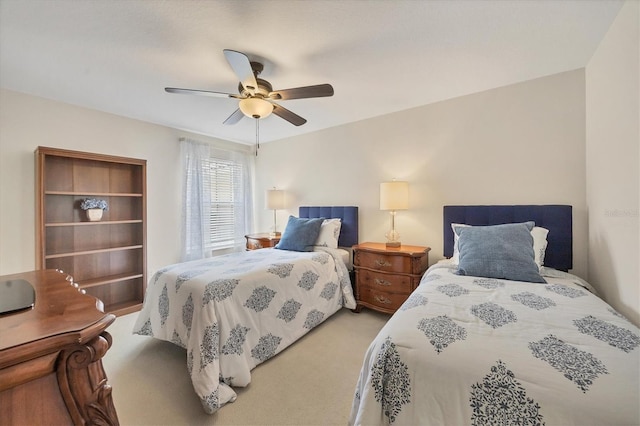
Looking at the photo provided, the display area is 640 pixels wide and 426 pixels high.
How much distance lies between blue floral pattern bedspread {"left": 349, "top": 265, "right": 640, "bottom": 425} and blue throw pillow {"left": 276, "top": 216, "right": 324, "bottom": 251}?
1.90m

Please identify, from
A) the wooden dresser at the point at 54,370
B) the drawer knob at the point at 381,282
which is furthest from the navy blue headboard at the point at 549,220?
the wooden dresser at the point at 54,370

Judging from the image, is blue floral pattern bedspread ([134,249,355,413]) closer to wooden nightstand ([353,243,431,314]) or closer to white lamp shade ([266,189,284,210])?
wooden nightstand ([353,243,431,314])

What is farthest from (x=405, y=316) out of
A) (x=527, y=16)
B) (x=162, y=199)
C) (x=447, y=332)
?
(x=162, y=199)

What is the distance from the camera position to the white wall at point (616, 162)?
4.52 ft

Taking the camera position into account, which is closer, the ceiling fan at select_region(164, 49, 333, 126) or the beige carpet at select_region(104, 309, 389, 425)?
the beige carpet at select_region(104, 309, 389, 425)

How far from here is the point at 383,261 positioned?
279 cm

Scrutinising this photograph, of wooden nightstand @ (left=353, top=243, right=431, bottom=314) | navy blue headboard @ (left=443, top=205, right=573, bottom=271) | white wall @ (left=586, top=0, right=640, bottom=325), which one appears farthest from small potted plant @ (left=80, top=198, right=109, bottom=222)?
white wall @ (left=586, top=0, right=640, bottom=325)

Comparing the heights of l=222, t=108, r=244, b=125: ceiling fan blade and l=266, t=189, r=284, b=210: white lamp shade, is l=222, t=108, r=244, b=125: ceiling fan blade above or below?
above

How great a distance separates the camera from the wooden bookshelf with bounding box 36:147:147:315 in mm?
2631

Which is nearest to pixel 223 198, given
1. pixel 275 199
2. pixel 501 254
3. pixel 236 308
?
pixel 275 199

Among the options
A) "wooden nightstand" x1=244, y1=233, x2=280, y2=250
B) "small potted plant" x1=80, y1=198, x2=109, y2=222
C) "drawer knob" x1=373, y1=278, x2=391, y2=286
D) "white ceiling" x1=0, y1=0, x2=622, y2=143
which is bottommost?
"drawer knob" x1=373, y1=278, x2=391, y2=286

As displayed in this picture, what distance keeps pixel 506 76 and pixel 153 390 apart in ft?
12.5

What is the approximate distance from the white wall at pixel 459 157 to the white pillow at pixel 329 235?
41 centimetres

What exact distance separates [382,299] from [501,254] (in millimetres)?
1332
